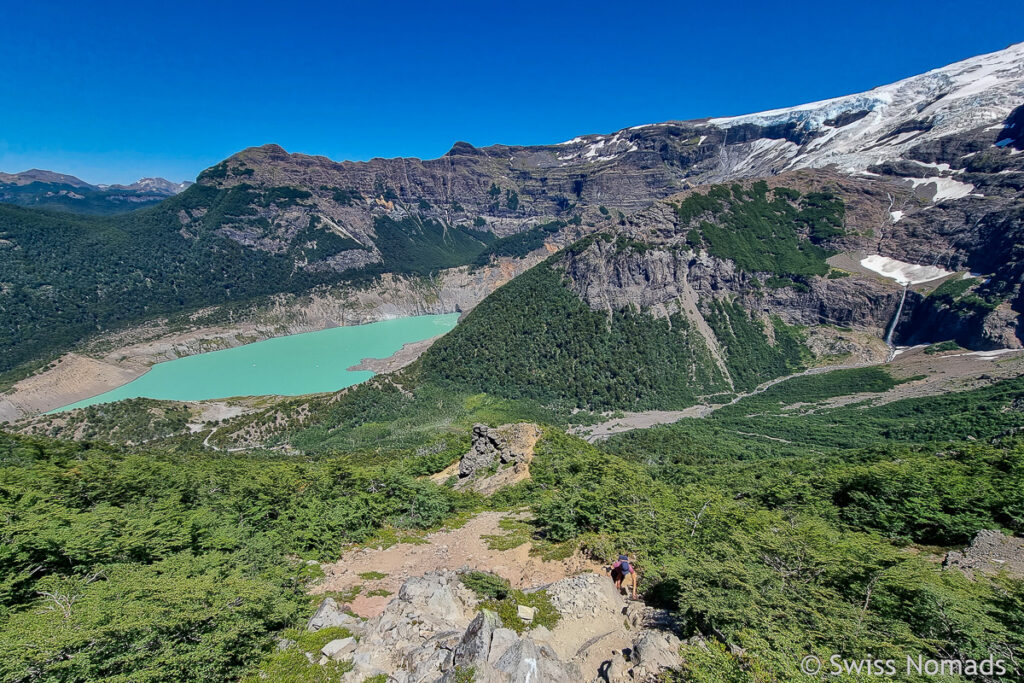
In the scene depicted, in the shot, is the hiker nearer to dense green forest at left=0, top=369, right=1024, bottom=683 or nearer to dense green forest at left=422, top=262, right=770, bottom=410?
dense green forest at left=0, top=369, right=1024, bottom=683

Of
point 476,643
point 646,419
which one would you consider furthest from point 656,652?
point 646,419

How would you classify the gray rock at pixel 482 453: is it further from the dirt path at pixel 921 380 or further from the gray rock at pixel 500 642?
the dirt path at pixel 921 380

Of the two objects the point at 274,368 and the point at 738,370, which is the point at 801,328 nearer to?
the point at 738,370

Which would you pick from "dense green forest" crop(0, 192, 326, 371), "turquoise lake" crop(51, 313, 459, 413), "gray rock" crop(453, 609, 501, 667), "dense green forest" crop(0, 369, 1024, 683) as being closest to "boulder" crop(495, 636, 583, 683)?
"gray rock" crop(453, 609, 501, 667)

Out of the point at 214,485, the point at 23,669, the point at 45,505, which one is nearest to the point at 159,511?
the point at 45,505

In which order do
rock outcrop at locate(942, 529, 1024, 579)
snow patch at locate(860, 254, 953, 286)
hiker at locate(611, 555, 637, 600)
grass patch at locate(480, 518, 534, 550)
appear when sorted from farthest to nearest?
1. snow patch at locate(860, 254, 953, 286)
2. grass patch at locate(480, 518, 534, 550)
3. hiker at locate(611, 555, 637, 600)
4. rock outcrop at locate(942, 529, 1024, 579)

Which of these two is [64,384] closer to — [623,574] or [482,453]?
[482,453]

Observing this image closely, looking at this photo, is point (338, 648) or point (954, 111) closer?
point (338, 648)
